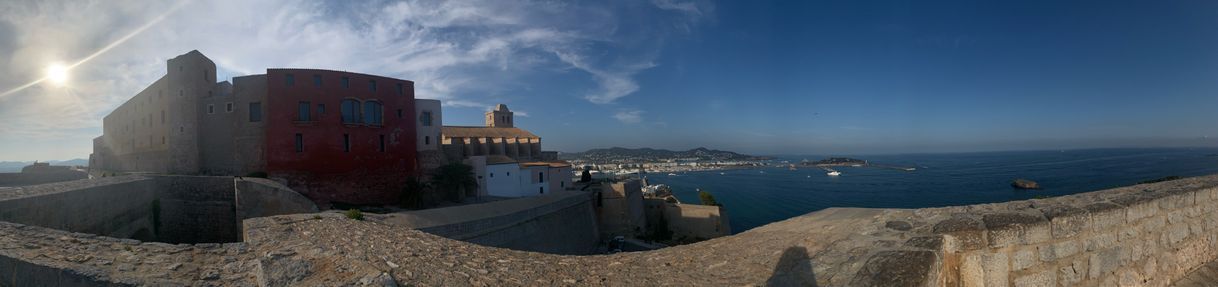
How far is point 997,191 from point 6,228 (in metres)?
68.9

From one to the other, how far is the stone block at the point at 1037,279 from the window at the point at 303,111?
23631 mm

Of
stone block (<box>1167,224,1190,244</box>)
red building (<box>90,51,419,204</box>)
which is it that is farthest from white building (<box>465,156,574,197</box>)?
stone block (<box>1167,224,1190,244</box>)

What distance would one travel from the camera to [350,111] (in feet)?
68.9

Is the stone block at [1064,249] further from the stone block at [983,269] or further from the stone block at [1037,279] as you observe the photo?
the stone block at [983,269]

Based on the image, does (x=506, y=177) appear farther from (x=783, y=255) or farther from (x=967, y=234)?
(x=967, y=234)

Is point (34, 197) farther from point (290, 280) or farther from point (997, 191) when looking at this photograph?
point (997, 191)

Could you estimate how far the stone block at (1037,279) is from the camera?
2682 mm

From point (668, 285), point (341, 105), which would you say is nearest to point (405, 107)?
point (341, 105)

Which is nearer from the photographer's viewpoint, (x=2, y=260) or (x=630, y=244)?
(x=2, y=260)

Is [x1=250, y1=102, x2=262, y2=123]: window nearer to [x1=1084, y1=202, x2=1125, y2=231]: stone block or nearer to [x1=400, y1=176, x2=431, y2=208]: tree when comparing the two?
[x1=400, y1=176, x2=431, y2=208]: tree

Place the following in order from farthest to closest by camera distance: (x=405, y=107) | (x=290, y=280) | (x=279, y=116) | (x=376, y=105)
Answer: (x=405, y=107), (x=376, y=105), (x=279, y=116), (x=290, y=280)

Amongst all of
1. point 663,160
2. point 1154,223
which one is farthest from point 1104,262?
point 663,160

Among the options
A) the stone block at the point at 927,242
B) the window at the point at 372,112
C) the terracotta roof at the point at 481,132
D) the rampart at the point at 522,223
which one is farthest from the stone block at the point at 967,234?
the terracotta roof at the point at 481,132

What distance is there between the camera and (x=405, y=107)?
23594 millimetres
